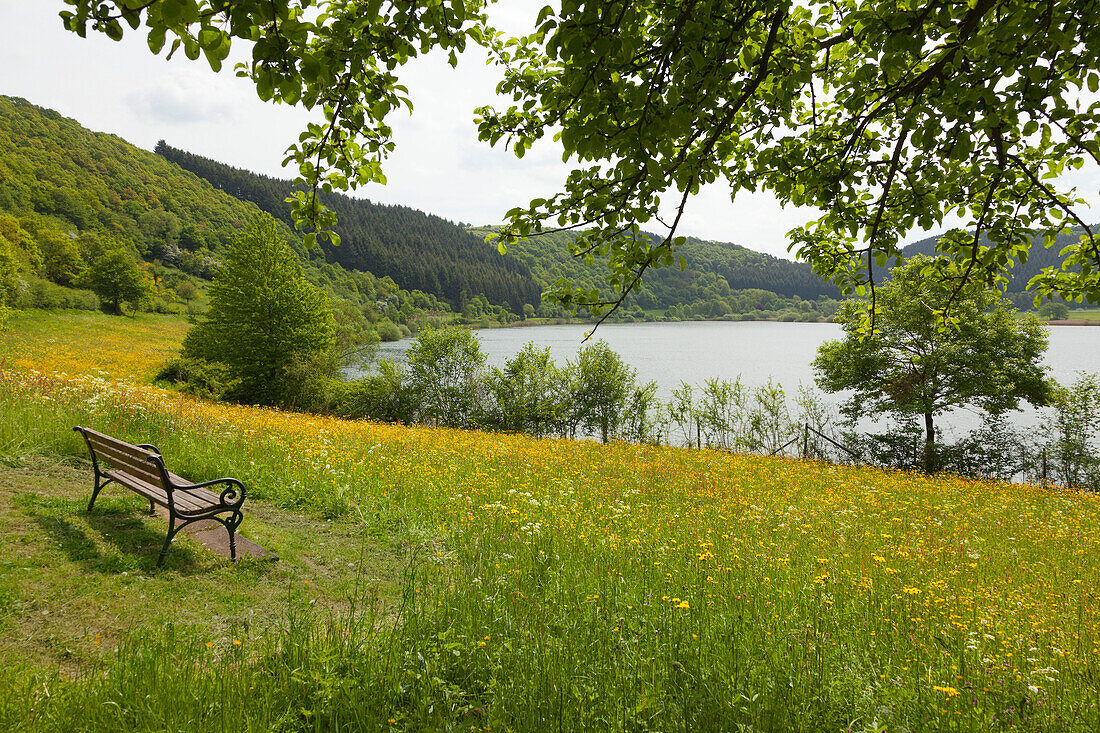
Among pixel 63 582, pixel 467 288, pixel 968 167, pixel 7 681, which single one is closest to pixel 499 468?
pixel 63 582

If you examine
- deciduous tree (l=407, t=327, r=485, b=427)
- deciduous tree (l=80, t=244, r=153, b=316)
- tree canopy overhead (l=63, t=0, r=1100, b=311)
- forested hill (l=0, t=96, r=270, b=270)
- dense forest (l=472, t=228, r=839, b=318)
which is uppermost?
forested hill (l=0, t=96, r=270, b=270)

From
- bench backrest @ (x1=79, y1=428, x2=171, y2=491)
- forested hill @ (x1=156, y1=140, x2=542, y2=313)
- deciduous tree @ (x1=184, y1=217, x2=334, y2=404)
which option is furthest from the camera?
forested hill @ (x1=156, y1=140, x2=542, y2=313)

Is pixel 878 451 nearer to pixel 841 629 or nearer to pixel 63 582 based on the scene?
pixel 841 629

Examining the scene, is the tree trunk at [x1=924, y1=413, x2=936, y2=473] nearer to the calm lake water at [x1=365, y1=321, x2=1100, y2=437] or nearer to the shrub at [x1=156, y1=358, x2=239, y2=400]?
the calm lake water at [x1=365, y1=321, x2=1100, y2=437]

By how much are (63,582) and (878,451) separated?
25.9m

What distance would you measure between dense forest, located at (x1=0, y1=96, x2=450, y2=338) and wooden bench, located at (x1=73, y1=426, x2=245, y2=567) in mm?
48118

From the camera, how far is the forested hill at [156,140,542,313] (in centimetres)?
11544

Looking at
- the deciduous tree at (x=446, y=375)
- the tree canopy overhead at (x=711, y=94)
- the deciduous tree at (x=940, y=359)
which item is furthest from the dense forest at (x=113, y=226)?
the tree canopy overhead at (x=711, y=94)

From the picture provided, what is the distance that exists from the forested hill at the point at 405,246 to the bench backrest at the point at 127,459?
110 metres

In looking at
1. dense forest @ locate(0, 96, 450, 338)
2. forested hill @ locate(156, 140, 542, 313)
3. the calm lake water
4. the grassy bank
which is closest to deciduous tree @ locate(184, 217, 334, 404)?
the calm lake water

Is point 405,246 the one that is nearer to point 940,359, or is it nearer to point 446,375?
point 446,375

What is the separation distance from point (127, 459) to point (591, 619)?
16.6ft

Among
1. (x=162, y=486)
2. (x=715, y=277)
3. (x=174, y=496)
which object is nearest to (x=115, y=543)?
(x=174, y=496)

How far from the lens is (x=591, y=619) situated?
11.4 ft
